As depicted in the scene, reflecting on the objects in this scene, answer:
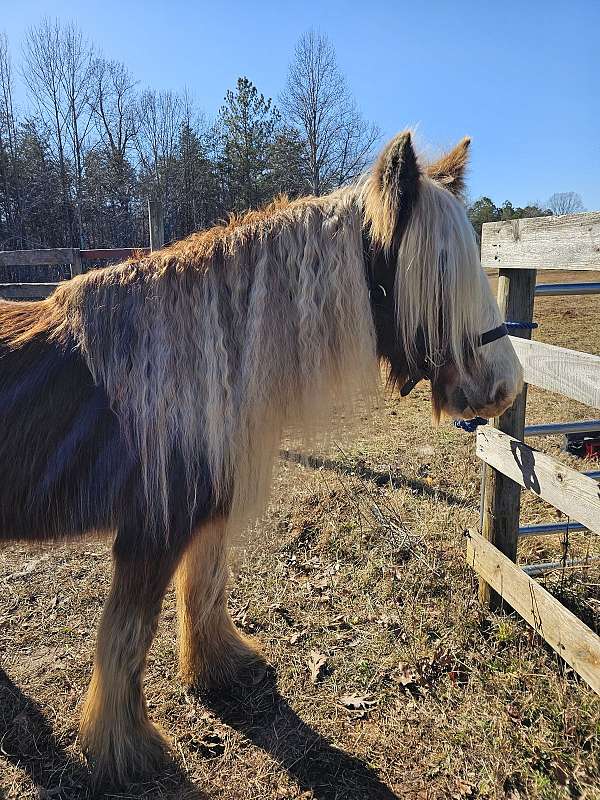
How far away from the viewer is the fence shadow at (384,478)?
4.14m

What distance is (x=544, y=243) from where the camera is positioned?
220 cm

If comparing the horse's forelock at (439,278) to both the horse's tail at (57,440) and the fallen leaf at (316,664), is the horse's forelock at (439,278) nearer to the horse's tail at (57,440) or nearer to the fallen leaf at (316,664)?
the horse's tail at (57,440)

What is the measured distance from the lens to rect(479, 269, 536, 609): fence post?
8.36 ft

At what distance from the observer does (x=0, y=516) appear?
1.91 meters

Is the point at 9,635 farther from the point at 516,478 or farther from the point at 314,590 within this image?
the point at 516,478

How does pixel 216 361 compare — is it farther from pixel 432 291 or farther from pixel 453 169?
pixel 453 169

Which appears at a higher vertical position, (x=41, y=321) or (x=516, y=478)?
(x=41, y=321)

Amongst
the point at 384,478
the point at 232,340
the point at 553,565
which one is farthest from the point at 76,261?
the point at 553,565

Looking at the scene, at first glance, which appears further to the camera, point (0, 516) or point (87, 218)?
point (87, 218)

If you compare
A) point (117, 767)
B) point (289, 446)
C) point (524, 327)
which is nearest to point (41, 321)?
point (289, 446)

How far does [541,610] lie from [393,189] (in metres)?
2.02

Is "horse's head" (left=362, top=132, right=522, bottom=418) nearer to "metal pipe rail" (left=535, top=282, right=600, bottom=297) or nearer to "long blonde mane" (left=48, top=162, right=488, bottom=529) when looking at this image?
"long blonde mane" (left=48, top=162, right=488, bottom=529)

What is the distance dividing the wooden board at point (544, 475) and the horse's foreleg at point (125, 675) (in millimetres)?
1654

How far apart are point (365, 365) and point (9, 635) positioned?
108 inches
